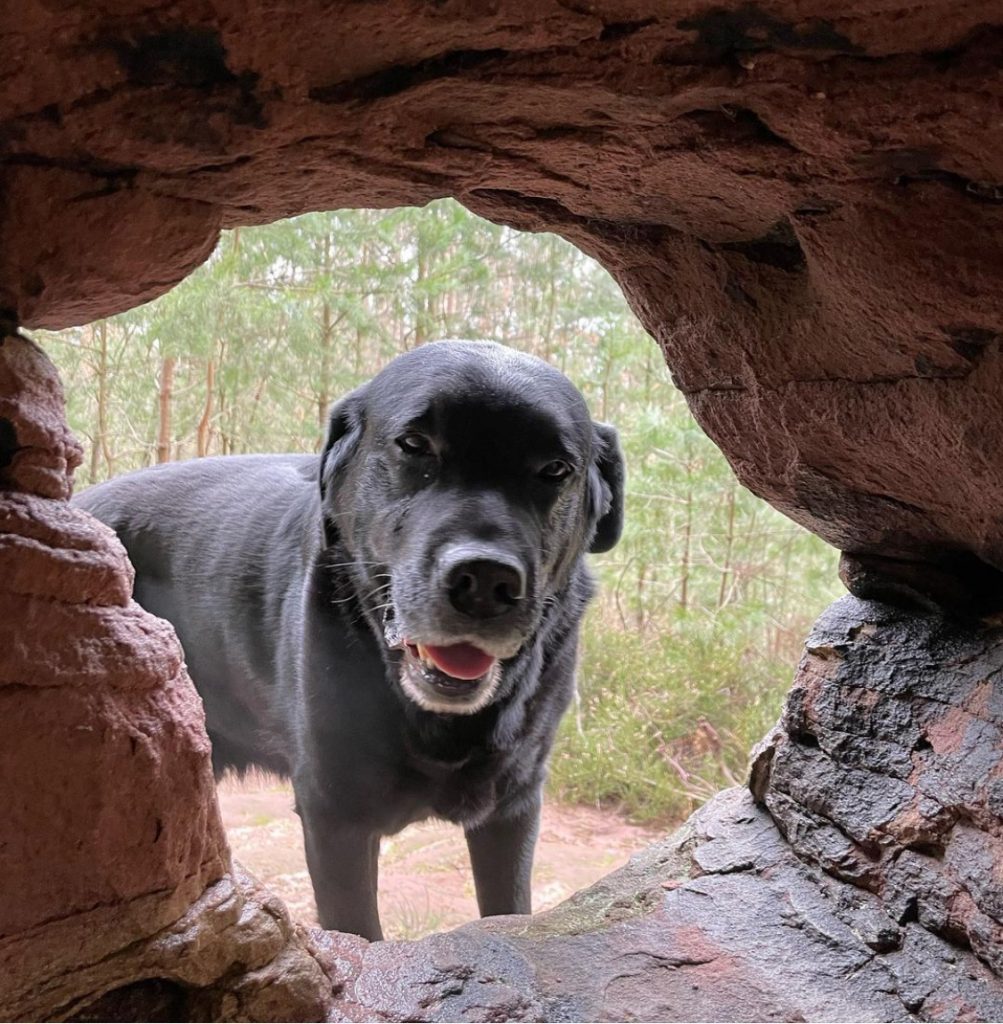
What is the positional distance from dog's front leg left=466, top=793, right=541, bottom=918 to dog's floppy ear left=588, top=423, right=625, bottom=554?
2.91 ft

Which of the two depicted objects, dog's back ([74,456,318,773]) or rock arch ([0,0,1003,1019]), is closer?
rock arch ([0,0,1003,1019])

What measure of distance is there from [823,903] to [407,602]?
1.15 m

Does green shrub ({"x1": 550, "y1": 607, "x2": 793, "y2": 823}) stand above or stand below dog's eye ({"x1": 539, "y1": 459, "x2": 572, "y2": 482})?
below

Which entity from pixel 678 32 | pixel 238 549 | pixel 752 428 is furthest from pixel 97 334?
pixel 678 32

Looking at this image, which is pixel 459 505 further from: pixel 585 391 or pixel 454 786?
pixel 585 391

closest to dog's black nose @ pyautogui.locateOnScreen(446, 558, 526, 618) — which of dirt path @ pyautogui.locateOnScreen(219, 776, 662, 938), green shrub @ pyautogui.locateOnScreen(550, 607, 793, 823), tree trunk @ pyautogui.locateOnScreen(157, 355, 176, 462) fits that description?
dirt path @ pyautogui.locateOnScreen(219, 776, 662, 938)

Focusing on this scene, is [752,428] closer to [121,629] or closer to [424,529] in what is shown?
[424,529]

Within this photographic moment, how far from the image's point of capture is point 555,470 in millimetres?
2461

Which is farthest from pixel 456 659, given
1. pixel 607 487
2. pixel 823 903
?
pixel 823 903

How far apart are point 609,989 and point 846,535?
1188 mm

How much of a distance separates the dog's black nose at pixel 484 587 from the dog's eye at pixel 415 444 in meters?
0.43

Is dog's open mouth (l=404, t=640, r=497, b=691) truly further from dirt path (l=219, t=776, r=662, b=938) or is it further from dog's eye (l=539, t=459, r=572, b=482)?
dirt path (l=219, t=776, r=662, b=938)

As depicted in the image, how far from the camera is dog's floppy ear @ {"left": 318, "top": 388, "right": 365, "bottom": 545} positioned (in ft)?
8.92

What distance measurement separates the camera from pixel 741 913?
2010 mm
